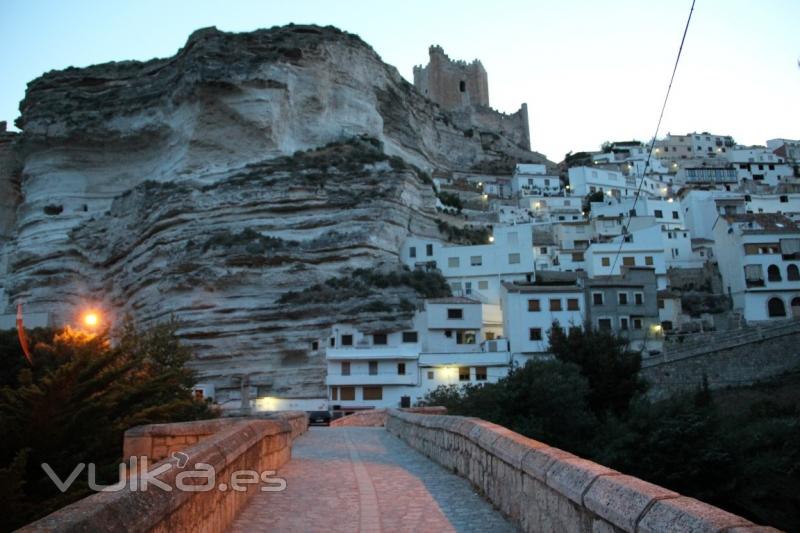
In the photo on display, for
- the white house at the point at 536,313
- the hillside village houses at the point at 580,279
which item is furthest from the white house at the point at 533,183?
the white house at the point at 536,313

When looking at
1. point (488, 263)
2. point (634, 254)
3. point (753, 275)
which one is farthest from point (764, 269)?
point (488, 263)

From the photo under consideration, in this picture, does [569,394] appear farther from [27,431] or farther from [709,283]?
[709,283]

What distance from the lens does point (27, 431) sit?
31.4ft

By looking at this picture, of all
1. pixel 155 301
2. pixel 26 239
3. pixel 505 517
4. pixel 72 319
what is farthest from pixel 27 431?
pixel 26 239

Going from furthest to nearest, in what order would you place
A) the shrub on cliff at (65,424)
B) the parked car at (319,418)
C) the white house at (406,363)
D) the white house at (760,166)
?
the white house at (760,166)
the white house at (406,363)
the parked car at (319,418)
the shrub on cliff at (65,424)

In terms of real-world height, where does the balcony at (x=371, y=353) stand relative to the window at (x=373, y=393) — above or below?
above

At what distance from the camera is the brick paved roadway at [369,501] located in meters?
6.70

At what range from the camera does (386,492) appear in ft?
28.6

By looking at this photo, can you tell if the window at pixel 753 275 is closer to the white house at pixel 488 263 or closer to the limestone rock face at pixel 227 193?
the white house at pixel 488 263

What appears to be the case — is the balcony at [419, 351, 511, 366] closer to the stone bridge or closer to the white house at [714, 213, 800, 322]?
the white house at [714, 213, 800, 322]

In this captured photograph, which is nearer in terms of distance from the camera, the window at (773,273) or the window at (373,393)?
the window at (373,393)

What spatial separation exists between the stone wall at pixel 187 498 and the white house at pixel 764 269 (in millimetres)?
49242

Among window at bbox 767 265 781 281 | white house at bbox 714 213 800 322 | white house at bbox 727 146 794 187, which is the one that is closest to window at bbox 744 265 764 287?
white house at bbox 714 213 800 322

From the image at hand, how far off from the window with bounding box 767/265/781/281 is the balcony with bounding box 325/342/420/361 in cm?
2662
